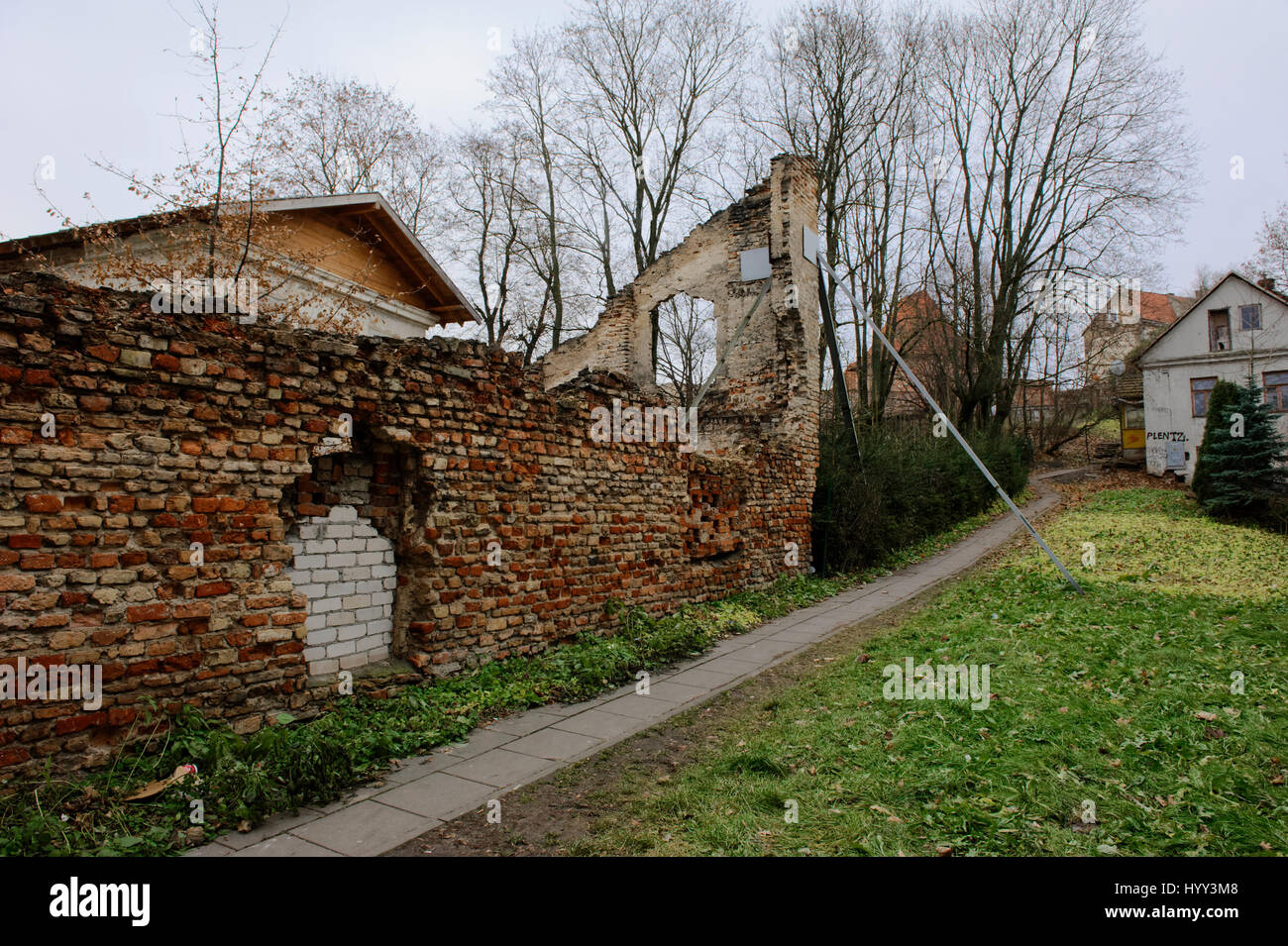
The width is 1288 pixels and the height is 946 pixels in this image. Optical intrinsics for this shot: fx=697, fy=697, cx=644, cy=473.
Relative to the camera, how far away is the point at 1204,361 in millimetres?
26078

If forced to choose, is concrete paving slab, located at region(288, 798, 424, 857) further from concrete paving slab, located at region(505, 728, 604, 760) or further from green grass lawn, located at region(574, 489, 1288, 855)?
concrete paving slab, located at region(505, 728, 604, 760)

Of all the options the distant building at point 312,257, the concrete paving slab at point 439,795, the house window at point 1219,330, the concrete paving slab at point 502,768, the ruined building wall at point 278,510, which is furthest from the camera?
the house window at point 1219,330

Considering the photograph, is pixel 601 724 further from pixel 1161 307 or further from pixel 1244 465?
pixel 1161 307

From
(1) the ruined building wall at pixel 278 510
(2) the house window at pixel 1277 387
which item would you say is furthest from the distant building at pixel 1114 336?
(1) the ruined building wall at pixel 278 510

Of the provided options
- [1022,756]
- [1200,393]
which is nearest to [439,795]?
[1022,756]

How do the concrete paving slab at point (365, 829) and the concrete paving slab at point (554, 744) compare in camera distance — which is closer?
the concrete paving slab at point (365, 829)

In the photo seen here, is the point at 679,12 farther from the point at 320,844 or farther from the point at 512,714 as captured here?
the point at 320,844

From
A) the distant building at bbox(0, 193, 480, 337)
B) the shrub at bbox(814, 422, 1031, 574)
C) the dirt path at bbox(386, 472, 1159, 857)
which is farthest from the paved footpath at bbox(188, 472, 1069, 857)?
the distant building at bbox(0, 193, 480, 337)

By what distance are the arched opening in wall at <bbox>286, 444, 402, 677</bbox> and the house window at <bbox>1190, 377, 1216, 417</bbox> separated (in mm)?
30704

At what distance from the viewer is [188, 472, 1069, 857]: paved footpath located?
12.3ft

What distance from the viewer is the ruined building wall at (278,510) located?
3916mm

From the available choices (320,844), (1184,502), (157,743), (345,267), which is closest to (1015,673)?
(320,844)

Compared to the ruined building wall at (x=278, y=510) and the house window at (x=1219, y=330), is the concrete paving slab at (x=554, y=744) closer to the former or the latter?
the ruined building wall at (x=278, y=510)

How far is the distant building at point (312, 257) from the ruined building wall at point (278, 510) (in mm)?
3755
